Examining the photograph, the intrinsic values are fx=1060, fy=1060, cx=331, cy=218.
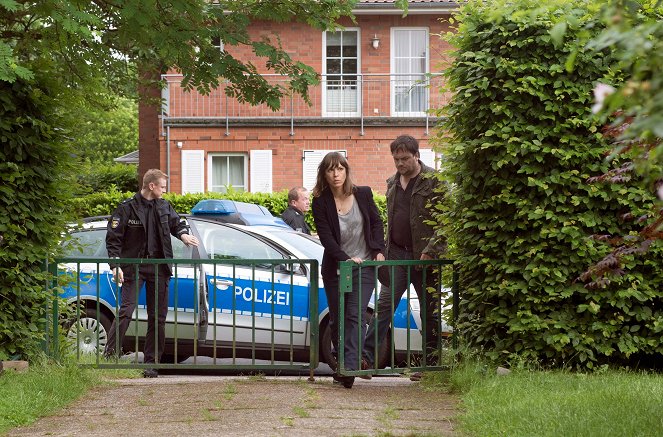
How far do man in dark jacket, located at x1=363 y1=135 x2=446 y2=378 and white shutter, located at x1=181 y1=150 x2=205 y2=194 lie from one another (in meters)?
19.6

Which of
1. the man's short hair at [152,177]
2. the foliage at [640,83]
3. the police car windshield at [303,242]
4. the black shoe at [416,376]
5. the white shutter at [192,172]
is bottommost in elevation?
the black shoe at [416,376]

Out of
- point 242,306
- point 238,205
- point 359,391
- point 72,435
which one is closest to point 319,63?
point 238,205

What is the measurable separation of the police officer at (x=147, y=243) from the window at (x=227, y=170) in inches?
739

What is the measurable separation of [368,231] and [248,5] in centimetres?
314

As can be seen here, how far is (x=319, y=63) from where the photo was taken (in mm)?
28984

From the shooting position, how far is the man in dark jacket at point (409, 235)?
8820 millimetres

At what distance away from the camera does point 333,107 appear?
29.1 m

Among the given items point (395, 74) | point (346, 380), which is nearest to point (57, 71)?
point (346, 380)

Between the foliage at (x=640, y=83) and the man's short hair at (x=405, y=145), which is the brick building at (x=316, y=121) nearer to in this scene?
the man's short hair at (x=405, y=145)

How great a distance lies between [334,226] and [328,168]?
47 cm

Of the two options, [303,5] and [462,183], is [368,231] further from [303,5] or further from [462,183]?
[303,5]

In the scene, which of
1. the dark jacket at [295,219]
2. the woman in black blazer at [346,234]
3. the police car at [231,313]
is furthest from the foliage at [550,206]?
the dark jacket at [295,219]

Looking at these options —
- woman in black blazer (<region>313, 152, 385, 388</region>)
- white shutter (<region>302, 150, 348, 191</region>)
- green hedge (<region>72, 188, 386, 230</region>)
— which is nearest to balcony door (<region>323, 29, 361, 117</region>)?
white shutter (<region>302, 150, 348, 191</region>)

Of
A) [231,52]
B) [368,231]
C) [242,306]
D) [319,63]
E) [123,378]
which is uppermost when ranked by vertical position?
[319,63]
